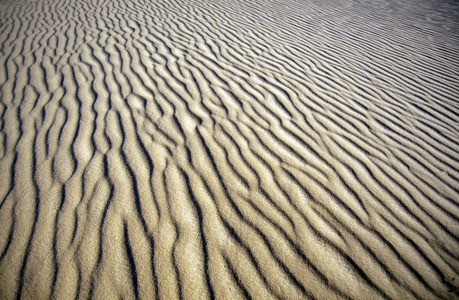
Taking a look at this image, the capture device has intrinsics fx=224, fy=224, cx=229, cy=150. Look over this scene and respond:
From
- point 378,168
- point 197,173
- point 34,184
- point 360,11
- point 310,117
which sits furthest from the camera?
point 360,11

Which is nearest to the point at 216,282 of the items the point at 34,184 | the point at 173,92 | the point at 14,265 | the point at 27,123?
the point at 14,265

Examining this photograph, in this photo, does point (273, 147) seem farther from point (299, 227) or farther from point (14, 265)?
point (14, 265)

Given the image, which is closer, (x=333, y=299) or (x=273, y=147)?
(x=333, y=299)

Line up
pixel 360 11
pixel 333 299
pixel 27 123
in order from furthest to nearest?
pixel 360 11
pixel 27 123
pixel 333 299

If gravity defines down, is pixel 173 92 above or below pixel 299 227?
above

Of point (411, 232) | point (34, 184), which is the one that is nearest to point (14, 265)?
point (34, 184)

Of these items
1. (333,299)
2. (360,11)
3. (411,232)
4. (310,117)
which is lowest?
(333,299)
